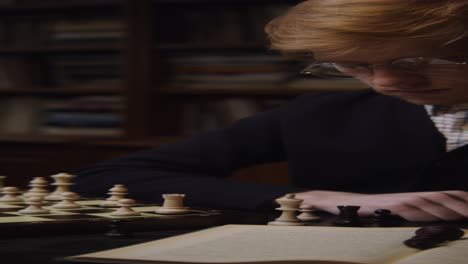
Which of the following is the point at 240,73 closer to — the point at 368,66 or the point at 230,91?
the point at 230,91

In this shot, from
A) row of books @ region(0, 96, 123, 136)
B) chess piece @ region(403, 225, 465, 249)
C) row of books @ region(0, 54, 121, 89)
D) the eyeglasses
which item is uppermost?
row of books @ region(0, 54, 121, 89)

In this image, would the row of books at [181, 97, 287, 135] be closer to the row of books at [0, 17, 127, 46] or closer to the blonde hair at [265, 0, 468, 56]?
the row of books at [0, 17, 127, 46]

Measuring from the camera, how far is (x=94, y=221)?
45.6 inches

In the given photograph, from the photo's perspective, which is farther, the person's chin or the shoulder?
the shoulder

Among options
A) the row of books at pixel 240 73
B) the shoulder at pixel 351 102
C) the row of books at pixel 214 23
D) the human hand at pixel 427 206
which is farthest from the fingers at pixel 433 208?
the row of books at pixel 214 23

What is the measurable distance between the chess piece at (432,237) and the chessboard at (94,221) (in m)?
0.33

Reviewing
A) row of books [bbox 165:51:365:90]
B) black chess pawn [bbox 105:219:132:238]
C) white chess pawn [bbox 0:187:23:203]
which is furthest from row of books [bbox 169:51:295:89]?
black chess pawn [bbox 105:219:132:238]

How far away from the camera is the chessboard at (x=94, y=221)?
110 centimetres

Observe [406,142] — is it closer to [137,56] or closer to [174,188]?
[174,188]

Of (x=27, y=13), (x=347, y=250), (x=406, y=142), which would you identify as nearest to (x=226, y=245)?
(x=347, y=250)

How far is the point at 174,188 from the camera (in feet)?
5.62

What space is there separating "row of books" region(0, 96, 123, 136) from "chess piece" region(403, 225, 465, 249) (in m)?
3.20

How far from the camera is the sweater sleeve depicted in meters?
1.60

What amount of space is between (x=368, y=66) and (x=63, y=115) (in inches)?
124
